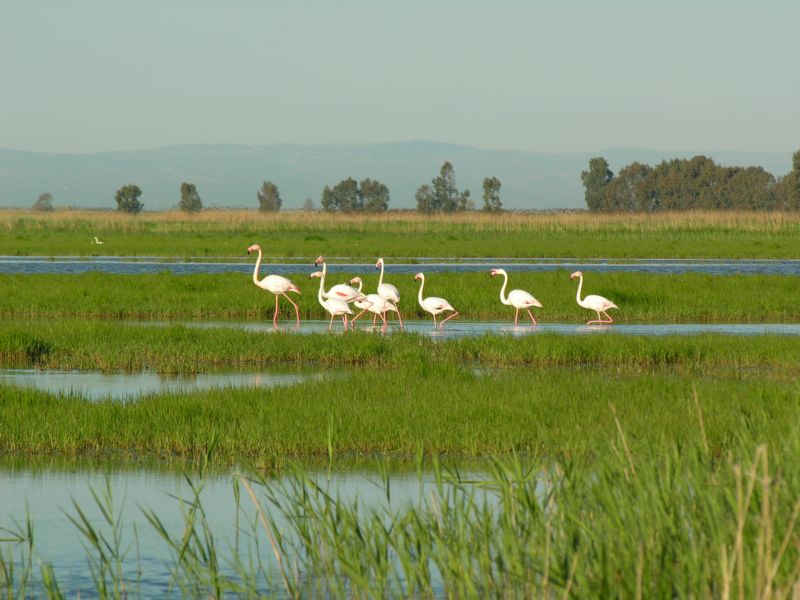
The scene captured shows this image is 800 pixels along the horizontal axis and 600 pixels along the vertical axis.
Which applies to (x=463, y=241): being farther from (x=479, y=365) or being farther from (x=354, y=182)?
(x=354, y=182)

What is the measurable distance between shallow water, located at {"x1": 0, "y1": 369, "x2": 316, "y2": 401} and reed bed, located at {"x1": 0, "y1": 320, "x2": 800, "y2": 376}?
726mm

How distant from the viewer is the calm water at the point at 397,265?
41.8 meters

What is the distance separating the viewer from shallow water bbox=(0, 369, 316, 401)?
16531mm

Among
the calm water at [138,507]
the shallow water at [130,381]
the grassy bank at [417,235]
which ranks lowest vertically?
the shallow water at [130,381]

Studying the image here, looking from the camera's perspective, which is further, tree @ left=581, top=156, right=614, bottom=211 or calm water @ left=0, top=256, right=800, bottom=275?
tree @ left=581, top=156, right=614, bottom=211

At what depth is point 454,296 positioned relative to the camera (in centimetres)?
3069

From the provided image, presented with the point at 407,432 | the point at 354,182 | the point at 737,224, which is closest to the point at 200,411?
the point at 407,432

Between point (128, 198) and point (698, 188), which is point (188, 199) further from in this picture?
point (698, 188)

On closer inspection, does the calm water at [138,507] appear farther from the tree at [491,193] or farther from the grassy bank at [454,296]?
the tree at [491,193]

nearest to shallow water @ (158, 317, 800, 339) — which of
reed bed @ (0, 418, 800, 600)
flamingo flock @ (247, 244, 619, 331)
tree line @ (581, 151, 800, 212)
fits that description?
flamingo flock @ (247, 244, 619, 331)

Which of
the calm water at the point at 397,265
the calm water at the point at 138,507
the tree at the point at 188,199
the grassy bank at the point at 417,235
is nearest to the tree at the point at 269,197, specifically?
the tree at the point at 188,199

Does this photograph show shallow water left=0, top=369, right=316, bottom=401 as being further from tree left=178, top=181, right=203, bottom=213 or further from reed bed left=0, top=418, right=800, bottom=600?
tree left=178, top=181, right=203, bottom=213

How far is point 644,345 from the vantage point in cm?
2039

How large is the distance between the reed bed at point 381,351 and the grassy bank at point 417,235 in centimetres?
3250
